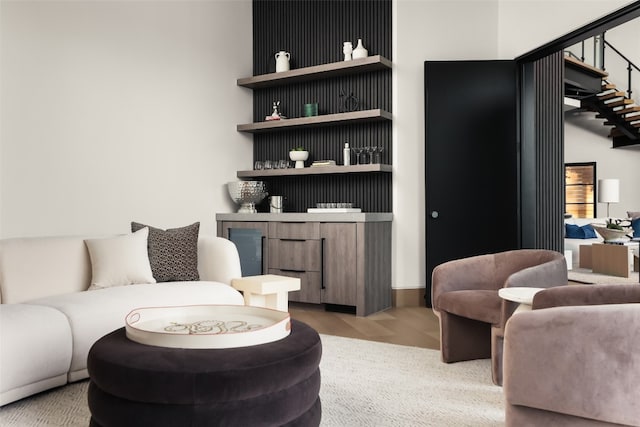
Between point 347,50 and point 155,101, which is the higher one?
point 347,50

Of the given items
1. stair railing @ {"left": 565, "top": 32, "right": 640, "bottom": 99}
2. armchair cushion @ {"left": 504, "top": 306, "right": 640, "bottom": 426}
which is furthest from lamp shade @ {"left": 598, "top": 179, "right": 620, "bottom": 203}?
armchair cushion @ {"left": 504, "top": 306, "right": 640, "bottom": 426}

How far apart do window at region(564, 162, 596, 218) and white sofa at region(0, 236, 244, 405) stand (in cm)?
900

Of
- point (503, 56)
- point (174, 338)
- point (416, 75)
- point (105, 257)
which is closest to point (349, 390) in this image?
point (174, 338)

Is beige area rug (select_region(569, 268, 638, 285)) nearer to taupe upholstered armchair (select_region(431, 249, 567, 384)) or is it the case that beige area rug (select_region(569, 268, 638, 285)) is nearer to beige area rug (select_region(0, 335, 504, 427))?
taupe upholstered armchair (select_region(431, 249, 567, 384))

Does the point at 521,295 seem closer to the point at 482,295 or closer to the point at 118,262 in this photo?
the point at 482,295

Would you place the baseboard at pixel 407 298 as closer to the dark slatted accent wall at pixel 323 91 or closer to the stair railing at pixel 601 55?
the dark slatted accent wall at pixel 323 91

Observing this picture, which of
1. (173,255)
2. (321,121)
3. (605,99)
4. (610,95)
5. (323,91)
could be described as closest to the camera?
(173,255)

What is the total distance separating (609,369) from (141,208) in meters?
3.86

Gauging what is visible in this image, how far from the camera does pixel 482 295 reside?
2.86 m

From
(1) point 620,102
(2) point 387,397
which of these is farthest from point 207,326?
(1) point 620,102

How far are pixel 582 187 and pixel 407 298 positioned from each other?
23.7 feet

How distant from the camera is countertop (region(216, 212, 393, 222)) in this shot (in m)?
4.53

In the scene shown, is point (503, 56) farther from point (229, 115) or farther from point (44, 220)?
point (44, 220)

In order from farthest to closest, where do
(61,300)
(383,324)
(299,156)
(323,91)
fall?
(323,91)
(299,156)
(383,324)
(61,300)
